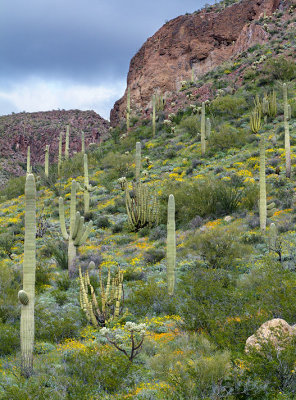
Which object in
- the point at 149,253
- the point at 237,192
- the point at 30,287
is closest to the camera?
the point at 30,287

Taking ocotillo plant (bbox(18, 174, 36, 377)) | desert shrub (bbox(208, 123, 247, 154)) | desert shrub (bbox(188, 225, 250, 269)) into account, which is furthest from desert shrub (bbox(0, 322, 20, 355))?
desert shrub (bbox(208, 123, 247, 154))

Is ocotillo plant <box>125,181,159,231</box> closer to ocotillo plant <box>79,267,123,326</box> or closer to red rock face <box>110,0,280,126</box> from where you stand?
ocotillo plant <box>79,267,123,326</box>

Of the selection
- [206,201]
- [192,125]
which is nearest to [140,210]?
[206,201]

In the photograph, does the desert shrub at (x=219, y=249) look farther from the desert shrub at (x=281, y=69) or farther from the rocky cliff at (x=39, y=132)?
the rocky cliff at (x=39, y=132)

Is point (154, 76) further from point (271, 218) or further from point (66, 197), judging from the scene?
point (271, 218)

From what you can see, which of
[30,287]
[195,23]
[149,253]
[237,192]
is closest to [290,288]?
[30,287]

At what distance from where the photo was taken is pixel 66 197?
22.4 m

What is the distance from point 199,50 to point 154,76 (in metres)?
6.29

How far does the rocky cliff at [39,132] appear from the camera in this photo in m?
63.6

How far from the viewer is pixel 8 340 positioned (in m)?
6.31

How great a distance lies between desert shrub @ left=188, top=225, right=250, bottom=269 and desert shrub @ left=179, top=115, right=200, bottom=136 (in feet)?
51.9

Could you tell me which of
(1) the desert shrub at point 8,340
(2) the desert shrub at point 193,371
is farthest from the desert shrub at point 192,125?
(2) the desert shrub at point 193,371

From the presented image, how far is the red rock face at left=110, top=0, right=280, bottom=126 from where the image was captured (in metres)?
41.1

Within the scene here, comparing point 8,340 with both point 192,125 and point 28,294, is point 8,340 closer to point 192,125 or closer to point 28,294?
point 28,294
